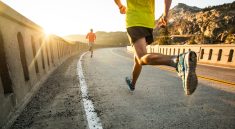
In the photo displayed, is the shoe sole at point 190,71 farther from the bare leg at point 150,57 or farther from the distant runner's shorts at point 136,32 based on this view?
the distant runner's shorts at point 136,32

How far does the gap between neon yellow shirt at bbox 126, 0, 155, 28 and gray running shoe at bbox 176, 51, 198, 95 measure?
1108mm

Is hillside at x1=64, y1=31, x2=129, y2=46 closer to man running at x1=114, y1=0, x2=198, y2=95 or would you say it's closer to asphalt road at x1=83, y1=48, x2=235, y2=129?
asphalt road at x1=83, y1=48, x2=235, y2=129

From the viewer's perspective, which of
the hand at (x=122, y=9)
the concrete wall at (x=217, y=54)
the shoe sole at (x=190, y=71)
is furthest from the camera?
the concrete wall at (x=217, y=54)

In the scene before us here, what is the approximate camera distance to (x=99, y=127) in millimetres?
2635

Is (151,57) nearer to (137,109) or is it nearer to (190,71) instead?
(190,71)

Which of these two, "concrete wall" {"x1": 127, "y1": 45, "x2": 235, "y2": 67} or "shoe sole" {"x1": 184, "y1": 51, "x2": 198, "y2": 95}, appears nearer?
"shoe sole" {"x1": 184, "y1": 51, "x2": 198, "y2": 95}

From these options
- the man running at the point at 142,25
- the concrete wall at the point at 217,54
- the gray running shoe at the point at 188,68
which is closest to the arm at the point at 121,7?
the man running at the point at 142,25

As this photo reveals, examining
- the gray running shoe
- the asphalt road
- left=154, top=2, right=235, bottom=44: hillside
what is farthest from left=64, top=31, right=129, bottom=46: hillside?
the gray running shoe

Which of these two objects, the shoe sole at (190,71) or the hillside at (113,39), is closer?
the shoe sole at (190,71)

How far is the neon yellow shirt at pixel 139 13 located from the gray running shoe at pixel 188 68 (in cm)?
111

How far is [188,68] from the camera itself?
2631mm

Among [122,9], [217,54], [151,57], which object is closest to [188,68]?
[151,57]

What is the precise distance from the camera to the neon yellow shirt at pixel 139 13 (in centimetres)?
352

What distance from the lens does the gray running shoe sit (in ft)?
8.59
